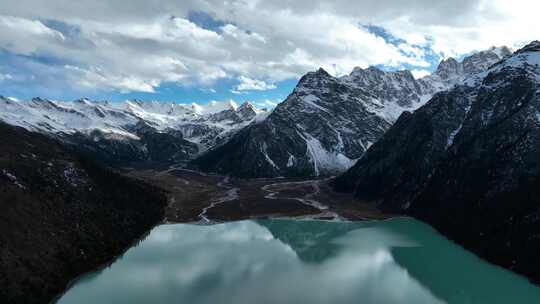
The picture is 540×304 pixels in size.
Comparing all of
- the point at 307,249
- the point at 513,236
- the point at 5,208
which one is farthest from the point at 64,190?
the point at 513,236

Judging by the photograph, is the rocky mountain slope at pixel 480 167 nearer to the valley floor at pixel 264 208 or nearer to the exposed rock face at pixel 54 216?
the valley floor at pixel 264 208

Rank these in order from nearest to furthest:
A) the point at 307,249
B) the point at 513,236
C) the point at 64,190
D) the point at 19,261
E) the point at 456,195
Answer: the point at 19,261 → the point at 513,236 → the point at 64,190 → the point at 307,249 → the point at 456,195

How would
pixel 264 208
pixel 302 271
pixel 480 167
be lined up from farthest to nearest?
1. pixel 264 208
2. pixel 480 167
3. pixel 302 271

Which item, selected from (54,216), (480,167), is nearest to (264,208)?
(480,167)

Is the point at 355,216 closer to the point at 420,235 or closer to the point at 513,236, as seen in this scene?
the point at 420,235

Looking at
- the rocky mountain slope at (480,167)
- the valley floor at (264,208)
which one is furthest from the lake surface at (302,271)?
the valley floor at (264,208)

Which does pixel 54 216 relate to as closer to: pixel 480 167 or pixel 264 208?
pixel 264 208

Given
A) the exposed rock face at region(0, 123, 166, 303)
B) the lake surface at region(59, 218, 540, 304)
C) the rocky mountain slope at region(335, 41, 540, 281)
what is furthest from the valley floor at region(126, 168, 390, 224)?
the lake surface at region(59, 218, 540, 304)
